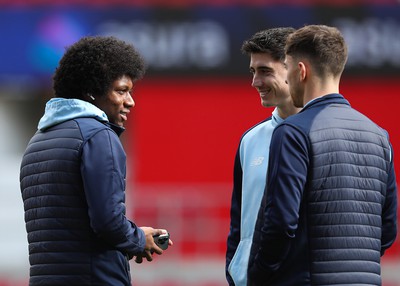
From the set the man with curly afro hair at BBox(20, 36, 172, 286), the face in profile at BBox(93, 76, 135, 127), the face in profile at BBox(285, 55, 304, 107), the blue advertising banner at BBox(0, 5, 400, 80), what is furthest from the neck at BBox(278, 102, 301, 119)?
the blue advertising banner at BBox(0, 5, 400, 80)

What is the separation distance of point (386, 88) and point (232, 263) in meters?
8.68

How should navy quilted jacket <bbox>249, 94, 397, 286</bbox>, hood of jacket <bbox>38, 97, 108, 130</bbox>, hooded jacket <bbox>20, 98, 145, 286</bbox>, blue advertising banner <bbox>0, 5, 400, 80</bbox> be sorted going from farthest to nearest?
1. blue advertising banner <bbox>0, 5, 400, 80</bbox>
2. hood of jacket <bbox>38, 97, 108, 130</bbox>
3. hooded jacket <bbox>20, 98, 145, 286</bbox>
4. navy quilted jacket <bbox>249, 94, 397, 286</bbox>

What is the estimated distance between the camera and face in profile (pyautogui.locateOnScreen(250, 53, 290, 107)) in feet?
17.8

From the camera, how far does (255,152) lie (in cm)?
520

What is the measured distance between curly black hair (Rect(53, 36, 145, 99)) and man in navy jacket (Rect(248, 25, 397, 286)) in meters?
0.84

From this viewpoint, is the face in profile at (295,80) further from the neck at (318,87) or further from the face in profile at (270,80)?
the face in profile at (270,80)

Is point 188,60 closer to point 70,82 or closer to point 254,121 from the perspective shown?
point 254,121

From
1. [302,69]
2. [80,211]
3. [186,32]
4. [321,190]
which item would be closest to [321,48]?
[302,69]

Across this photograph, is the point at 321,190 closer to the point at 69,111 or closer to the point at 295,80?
the point at 295,80

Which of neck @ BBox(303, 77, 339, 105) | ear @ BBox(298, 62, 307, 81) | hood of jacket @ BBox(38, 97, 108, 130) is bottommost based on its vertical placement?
hood of jacket @ BBox(38, 97, 108, 130)

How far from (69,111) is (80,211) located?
1.54 ft

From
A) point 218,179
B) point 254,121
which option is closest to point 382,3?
point 254,121

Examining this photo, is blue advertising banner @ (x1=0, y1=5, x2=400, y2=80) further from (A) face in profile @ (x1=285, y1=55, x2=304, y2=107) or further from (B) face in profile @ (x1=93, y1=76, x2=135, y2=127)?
(A) face in profile @ (x1=285, y1=55, x2=304, y2=107)

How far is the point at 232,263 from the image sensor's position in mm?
5086
